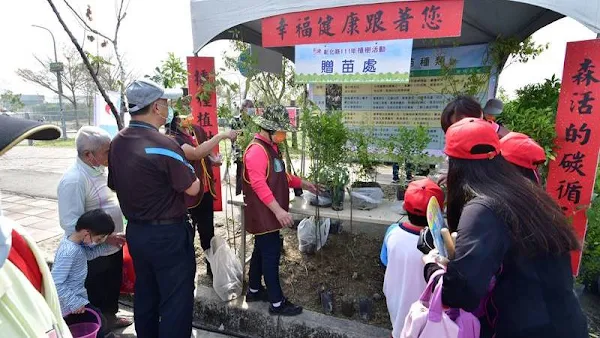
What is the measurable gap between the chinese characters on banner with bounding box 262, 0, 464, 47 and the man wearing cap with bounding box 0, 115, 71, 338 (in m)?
2.54

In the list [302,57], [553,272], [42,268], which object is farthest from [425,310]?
[302,57]

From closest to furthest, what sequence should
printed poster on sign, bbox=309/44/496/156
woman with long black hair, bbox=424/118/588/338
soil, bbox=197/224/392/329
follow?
woman with long black hair, bbox=424/118/588/338
soil, bbox=197/224/392/329
printed poster on sign, bbox=309/44/496/156

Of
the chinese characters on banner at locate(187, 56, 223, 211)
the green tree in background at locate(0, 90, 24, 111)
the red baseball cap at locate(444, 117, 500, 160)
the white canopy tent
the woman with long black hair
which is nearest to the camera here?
the woman with long black hair

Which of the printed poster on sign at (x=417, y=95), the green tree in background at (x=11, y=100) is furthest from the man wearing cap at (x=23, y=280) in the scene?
the green tree in background at (x=11, y=100)

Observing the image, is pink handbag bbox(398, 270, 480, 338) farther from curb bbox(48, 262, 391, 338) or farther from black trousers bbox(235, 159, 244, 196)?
black trousers bbox(235, 159, 244, 196)

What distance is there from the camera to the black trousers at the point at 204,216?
3439mm

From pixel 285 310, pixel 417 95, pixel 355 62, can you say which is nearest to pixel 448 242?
pixel 285 310

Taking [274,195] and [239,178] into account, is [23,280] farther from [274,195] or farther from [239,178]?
[239,178]

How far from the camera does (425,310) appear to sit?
1.45 meters

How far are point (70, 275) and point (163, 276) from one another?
2.20ft

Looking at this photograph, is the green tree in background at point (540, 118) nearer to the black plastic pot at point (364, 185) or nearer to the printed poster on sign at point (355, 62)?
the printed poster on sign at point (355, 62)

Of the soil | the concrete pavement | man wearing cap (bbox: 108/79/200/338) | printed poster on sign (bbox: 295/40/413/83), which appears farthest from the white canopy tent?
the concrete pavement

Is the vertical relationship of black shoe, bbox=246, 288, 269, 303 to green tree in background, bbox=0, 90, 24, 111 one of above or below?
below

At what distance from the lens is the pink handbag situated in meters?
1.40
